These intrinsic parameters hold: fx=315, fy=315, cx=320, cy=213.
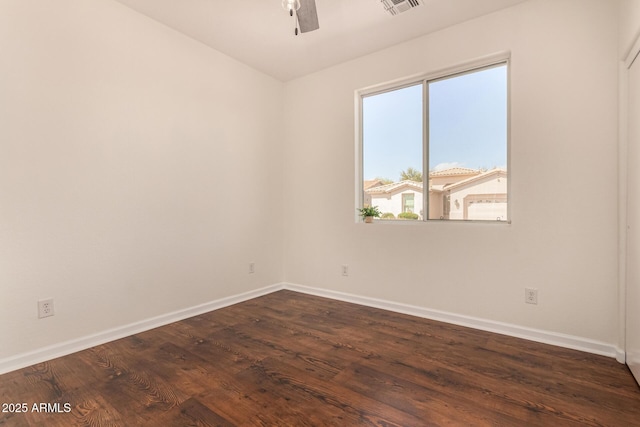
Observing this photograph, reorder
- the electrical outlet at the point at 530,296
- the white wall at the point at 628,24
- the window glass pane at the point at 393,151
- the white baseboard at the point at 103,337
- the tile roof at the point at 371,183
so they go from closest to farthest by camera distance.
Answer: the white wall at the point at 628,24 < the white baseboard at the point at 103,337 < the electrical outlet at the point at 530,296 < the window glass pane at the point at 393,151 < the tile roof at the point at 371,183

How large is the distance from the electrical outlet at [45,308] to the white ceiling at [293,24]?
2389 millimetres

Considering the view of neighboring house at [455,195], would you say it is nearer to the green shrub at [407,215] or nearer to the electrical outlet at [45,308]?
the green shrub at [407,215]

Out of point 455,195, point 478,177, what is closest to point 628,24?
point 478,177

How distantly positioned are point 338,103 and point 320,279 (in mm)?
2123

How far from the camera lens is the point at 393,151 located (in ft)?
11.4

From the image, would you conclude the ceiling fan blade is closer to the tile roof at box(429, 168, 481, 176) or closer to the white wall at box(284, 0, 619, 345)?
the white wall at box(284, 0, 619, 345)

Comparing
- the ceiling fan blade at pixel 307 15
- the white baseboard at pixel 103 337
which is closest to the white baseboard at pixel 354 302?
the white baseboard at pixel 103 337

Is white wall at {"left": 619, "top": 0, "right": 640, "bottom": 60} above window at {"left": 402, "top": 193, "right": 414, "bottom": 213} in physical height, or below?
above

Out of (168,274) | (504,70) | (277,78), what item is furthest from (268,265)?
(504,70)

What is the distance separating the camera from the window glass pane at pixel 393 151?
10.8 ft

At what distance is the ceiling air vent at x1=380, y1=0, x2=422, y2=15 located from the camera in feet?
8.32

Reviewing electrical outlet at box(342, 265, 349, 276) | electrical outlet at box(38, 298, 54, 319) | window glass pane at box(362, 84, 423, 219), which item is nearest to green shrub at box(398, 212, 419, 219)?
window glass pane at box(362, 84, 423, 219)

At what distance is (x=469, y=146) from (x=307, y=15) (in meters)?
1.88

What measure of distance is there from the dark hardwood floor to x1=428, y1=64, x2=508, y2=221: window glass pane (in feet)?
3.70
